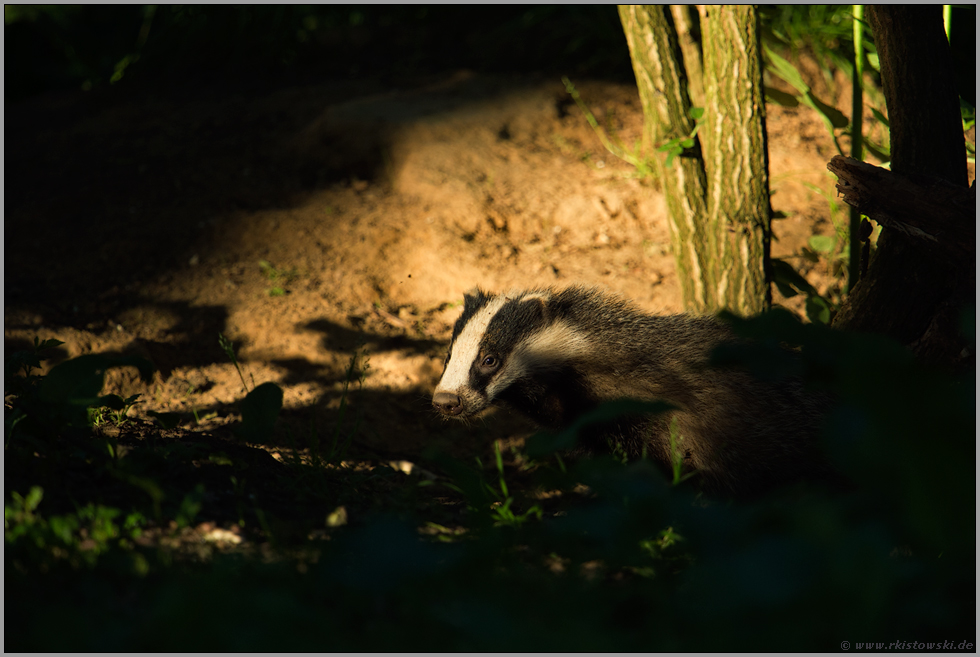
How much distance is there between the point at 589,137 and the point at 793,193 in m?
1.65

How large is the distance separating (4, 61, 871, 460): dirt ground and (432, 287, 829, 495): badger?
697mm

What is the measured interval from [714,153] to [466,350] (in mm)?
1716

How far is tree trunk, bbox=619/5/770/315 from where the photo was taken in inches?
146

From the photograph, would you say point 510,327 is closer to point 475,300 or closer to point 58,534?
point 475,300

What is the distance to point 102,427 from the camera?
290 cm

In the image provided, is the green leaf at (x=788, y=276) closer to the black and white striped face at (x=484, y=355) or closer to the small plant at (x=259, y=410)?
the black and white striped face at (x=484, y=355)

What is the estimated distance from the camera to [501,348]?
3.46 meters

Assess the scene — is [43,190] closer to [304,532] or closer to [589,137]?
[589,137]

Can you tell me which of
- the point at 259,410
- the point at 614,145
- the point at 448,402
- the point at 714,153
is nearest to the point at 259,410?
the point at 259,410

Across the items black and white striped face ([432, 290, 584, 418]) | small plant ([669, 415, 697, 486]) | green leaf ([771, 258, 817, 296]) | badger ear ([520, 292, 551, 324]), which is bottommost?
small plant ([669, 415, 697, 486])

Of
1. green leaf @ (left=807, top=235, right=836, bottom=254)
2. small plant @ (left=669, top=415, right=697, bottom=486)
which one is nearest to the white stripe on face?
small plant @ (left=669, top=415, right=697, bottom=486)

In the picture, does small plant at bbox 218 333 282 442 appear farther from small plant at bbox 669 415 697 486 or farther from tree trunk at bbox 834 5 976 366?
tree trunk at bbox 834 5 976 366

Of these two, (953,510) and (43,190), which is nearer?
(953,510)

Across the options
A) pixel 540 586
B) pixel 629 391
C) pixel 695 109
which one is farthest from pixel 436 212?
pixel 540 586
